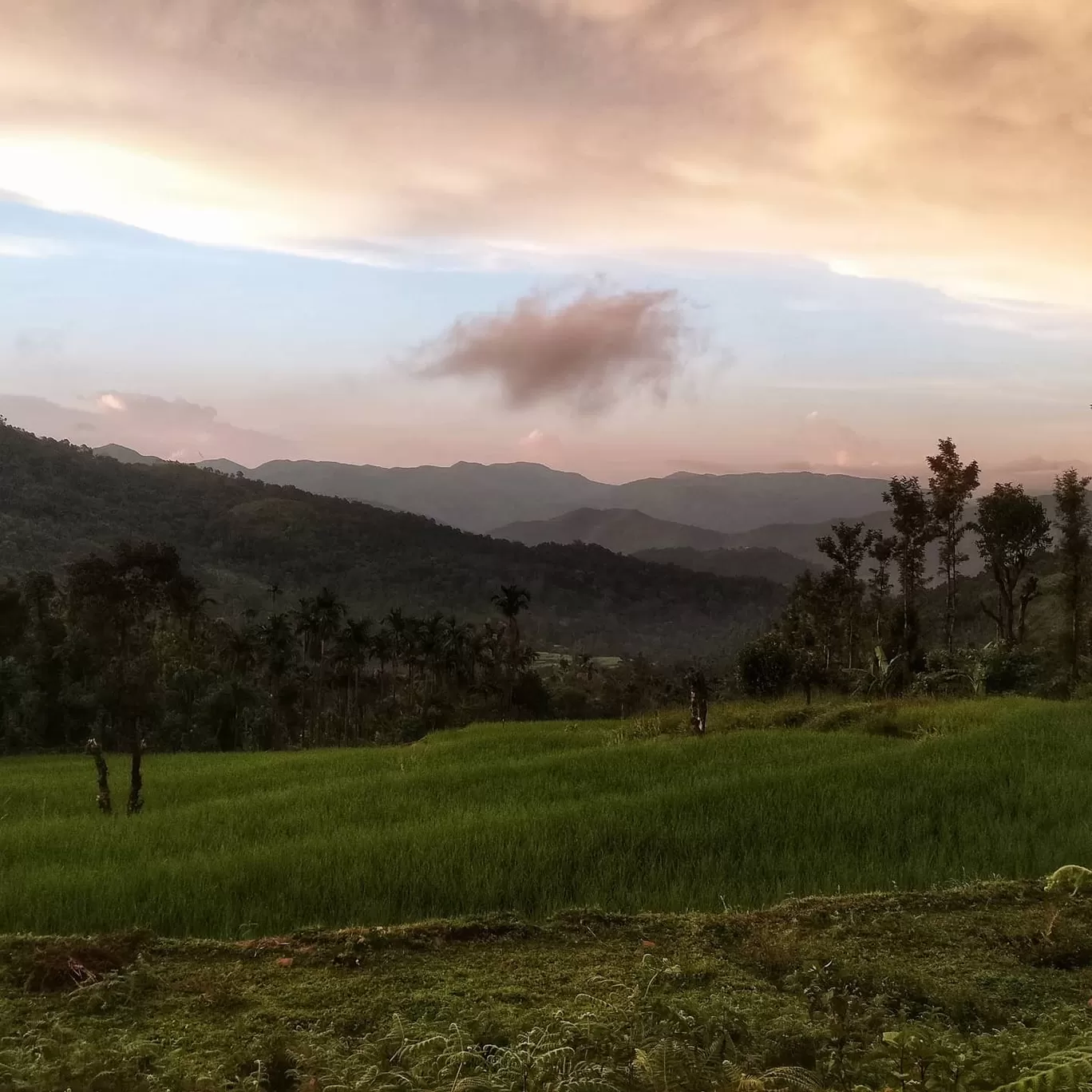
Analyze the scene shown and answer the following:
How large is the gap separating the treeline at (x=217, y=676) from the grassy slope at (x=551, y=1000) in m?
29.5

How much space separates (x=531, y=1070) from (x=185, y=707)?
55.2 meters

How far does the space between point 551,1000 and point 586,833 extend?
489 centimetres

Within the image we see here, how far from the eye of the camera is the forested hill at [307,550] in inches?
4973

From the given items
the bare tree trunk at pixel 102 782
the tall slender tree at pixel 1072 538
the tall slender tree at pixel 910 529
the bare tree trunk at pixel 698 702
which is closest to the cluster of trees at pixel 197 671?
the bare tree trunk at pixel 102 782

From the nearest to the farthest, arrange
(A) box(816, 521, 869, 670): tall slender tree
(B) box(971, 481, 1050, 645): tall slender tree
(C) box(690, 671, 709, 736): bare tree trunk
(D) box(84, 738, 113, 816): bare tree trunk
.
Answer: (D) box(84, 738, 113, 816): bare tree trunk
(C) box(690, 671, 709, 736): bare tree trunk
(B) box(971, 481, 1050, 645): tall slender tree
(A) box(816, 521, 869, 670): tall slender tree

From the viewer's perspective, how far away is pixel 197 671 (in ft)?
177

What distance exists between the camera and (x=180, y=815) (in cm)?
1145

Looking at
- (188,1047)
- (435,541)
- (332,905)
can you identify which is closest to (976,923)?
(188,1047)

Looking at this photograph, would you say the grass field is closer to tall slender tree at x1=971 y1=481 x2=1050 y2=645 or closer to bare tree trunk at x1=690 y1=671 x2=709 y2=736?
bare tree trunk at x1=690 y1=671 x2=709 y2=736

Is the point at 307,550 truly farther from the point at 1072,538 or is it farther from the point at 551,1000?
the point at 551,1000

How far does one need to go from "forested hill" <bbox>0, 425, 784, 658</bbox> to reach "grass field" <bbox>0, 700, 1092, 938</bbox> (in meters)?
106

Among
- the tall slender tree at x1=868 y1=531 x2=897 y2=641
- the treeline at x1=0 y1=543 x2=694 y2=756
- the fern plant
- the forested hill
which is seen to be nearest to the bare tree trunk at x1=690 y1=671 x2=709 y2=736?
the fern plant

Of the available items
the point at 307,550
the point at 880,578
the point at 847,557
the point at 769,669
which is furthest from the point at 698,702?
the point at 307,550

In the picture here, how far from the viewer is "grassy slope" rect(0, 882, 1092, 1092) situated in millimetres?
2496
